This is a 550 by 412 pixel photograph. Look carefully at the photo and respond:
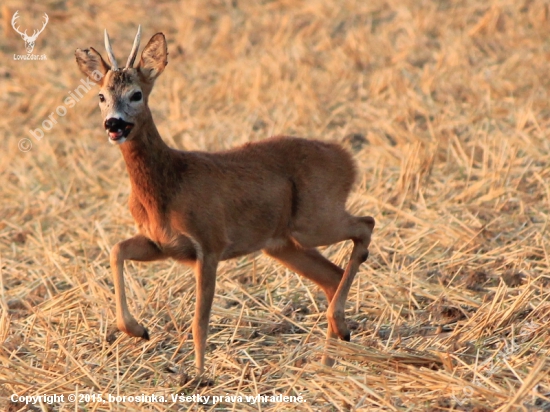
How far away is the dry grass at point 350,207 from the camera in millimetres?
6180

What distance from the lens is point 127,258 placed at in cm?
661

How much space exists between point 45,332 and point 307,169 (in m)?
2.26

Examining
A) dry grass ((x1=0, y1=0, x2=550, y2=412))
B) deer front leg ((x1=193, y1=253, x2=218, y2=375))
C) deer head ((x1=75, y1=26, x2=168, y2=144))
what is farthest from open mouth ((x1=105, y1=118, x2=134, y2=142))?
dry grass ((x1=0, y1=0, x2=550, y2=412))

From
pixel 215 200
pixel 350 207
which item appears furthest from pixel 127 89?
pixel 350 207

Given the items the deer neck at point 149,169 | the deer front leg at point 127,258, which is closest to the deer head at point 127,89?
the deer neck at point 149,169

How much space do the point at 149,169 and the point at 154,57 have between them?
0.81m

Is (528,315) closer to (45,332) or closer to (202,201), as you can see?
(202,201)

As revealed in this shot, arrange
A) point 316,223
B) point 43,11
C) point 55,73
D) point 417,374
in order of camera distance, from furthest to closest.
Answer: point 43,11, point 55,73, point 316,223, point 417,374

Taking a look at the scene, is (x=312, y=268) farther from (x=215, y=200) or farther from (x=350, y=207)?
(x=350, y=207)

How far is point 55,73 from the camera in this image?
594 inches

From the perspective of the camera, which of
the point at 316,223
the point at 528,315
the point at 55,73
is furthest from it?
the point at 55,73

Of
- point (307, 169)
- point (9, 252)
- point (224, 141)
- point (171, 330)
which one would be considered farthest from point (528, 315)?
point (224, 141)

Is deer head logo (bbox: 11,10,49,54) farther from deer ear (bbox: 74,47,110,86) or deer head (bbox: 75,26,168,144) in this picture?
deer head (bbox: 75,26,168,144)

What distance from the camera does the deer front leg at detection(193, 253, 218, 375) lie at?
6473 millimetres
